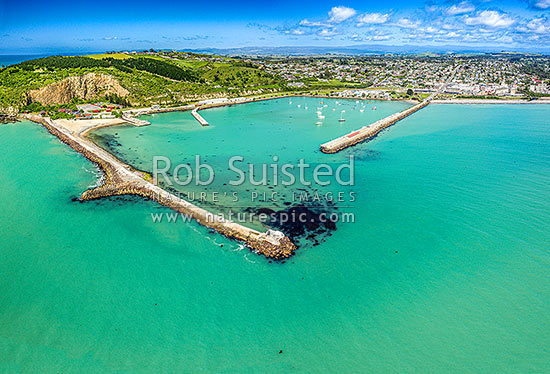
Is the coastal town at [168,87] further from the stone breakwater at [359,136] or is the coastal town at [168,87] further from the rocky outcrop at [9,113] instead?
the stone breakwater at [359,136]

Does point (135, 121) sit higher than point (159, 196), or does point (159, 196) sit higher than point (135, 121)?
point (135, 121)

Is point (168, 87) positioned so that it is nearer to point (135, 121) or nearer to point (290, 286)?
point (135, 121)

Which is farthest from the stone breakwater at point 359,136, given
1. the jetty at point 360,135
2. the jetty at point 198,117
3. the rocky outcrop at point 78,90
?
the rocky outcrop at point 78,90

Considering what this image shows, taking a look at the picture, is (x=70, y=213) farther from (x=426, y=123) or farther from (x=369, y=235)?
(x=426, y=123)

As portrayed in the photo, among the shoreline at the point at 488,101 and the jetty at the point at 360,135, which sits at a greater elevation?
the shoreline at the point at 488,101

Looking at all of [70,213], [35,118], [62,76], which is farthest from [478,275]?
[62,76]

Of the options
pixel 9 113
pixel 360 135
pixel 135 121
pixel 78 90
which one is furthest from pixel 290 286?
Result: pixel 78 90
